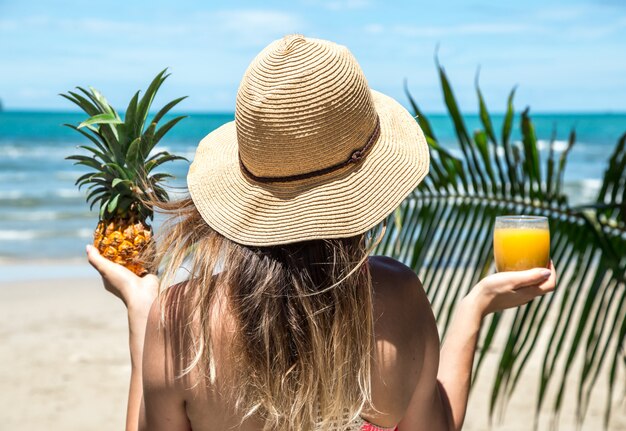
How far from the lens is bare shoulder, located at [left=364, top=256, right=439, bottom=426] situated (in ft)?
5.65

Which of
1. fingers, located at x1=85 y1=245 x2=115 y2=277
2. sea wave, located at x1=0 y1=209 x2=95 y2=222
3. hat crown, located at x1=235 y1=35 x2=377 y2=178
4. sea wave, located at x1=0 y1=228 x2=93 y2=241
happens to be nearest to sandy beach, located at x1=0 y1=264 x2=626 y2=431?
sea wave, located at x1=0 y1=228 x2=93 y2=241

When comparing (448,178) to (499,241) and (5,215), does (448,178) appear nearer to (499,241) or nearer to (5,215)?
(499,241)

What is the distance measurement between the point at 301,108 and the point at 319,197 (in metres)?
0.19

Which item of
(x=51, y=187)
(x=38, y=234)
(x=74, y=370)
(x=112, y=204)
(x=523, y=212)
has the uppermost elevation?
(x=112, y=204)

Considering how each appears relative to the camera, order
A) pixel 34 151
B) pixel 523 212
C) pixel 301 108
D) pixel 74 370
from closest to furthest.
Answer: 1. pixel 301 108
2. pixel 523 212
3. pixel 74 370
4. pixel 34 151

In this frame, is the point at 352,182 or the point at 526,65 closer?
the point at 352,182

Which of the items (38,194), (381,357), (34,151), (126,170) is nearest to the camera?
(381,357)

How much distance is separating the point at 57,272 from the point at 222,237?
10670mm

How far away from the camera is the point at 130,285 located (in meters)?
1.99

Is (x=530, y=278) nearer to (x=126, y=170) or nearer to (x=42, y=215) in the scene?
(x=126, y=170)

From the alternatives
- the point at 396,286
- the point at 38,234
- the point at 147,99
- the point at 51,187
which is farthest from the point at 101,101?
the point at 51,187

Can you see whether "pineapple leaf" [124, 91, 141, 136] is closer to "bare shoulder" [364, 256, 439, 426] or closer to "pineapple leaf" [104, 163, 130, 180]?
"pineapple leaf" [104, 163, 130, 180]

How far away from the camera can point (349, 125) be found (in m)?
1.61

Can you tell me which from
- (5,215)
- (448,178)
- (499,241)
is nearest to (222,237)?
(499,241)
